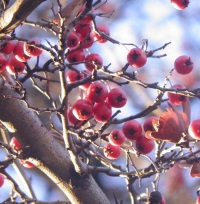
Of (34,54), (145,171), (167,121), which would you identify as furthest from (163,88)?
(34,54)

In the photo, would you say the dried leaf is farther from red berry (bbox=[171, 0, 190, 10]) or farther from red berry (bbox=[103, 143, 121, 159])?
red berry (bbox=[171, 0, 190, 10])

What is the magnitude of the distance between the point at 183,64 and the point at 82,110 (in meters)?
0.47

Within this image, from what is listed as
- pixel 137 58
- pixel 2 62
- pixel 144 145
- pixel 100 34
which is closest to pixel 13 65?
pixel 2 62

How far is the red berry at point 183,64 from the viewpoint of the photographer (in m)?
1.98

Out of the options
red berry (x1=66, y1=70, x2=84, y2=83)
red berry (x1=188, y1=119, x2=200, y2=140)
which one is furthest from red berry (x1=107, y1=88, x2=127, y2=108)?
red berry (x1=188, y1=119, x2=200, y2=140)

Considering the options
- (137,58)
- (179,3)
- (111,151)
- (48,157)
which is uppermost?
(179,3)

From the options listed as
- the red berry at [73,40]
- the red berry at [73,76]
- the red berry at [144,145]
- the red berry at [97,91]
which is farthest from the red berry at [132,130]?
the red berry at [73,40]

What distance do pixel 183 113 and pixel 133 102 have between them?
2.95 m

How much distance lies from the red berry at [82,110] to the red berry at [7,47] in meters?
0.31

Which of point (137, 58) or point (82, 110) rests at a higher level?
point (137, 58)

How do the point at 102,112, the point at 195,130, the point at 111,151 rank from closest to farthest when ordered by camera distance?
the point at 195,130, the point at 102,112, the point at 111,151

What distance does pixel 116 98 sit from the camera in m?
1.84

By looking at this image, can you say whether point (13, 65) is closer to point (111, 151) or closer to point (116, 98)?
point (116, 98)

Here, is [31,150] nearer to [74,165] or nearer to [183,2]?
[74,165]
